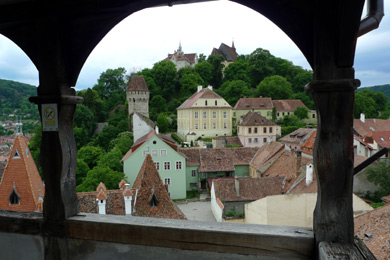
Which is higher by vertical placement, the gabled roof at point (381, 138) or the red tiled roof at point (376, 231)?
the gabled roof at point (381, 138)

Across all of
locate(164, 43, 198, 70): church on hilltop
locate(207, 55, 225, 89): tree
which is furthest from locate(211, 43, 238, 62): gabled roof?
locate(207, 55, 225, 89): tree

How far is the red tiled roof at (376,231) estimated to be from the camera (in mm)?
7441

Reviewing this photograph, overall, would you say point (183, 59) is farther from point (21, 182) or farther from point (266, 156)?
point (21, 182)

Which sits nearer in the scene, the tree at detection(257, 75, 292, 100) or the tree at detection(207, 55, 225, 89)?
the tree at detection(257, 75, 292, 100)

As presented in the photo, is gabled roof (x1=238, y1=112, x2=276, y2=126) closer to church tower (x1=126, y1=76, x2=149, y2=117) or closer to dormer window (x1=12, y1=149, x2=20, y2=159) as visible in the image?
church tower (x1=126, y1=76, x2=149, y2=117)

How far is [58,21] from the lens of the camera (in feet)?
8.37

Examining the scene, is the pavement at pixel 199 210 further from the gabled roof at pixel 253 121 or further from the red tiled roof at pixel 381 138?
the red tiled roof at pixel 381 138

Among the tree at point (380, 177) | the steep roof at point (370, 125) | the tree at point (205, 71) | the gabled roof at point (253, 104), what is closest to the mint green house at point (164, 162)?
the tree at point (380, 177)

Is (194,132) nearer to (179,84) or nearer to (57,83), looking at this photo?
(179,84)

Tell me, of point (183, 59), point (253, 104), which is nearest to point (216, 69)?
point (183, 59)

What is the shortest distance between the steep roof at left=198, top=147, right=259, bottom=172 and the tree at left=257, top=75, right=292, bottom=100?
1128 inches

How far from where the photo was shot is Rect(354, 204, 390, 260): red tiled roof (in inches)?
293

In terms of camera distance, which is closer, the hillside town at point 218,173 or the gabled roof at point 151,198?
the gabled roof at point 151,198

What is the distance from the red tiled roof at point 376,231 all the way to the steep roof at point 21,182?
13.8 m
